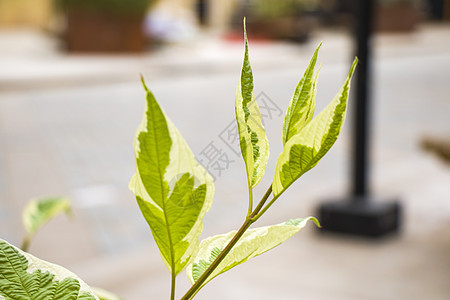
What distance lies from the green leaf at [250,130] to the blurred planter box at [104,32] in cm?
1407

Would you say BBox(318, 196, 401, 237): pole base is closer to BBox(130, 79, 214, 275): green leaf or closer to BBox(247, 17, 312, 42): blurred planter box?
BBox(130, 79, 214, 275): green leaf

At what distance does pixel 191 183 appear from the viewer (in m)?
0.30

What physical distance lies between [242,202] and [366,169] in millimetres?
1060

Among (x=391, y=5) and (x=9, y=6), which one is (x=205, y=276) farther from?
(x=9, y=6)

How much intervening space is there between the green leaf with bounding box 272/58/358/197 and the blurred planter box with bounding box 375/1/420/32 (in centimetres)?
1795

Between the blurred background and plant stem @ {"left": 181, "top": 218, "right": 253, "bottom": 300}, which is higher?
plant stem @ {"left": 181, "top": 218, "right": 253, "bottom": 300}

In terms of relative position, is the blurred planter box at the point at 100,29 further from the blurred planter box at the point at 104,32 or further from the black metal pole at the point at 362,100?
the black metal pole at the point at 362,100

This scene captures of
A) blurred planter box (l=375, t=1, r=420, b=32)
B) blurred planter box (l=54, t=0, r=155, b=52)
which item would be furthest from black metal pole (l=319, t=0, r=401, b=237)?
blurred planter box (l=375, t=1, r=420, b=32)

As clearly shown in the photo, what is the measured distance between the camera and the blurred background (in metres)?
2.74

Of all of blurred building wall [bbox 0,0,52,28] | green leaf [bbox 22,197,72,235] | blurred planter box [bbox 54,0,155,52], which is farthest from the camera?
blurred building wall [bbox 0,0,52,28]

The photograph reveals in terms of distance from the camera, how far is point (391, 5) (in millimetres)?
18297

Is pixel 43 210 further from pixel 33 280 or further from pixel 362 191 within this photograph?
pixel 362 191

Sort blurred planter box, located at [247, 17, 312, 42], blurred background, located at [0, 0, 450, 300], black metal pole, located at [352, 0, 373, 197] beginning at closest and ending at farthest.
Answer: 1. blurred background, located at [0, 0, 450, 300]
2. black metal pole, located at [352, 0, 373, 197]
3. blurred planter box, located at [247, 17, 312, 42]

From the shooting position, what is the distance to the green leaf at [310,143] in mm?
288
